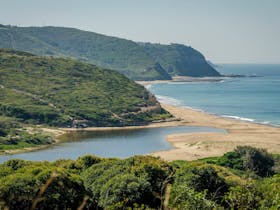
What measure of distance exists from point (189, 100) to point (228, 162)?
390 feet

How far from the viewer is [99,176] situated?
42031mm

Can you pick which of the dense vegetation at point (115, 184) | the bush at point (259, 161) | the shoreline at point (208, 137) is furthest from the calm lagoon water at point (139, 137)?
the dense vegetation at point (115, 184)

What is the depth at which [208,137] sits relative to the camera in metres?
110

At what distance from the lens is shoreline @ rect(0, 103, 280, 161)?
9300cm

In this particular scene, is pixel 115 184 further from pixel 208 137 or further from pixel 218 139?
pixel 208 137

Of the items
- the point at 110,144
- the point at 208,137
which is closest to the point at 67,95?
the point at 110,144

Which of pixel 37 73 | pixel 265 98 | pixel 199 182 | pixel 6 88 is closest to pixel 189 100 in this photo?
pixel 265 98

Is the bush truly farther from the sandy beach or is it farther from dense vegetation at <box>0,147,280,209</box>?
dense vegetation at <box>0,147,280,209</box>

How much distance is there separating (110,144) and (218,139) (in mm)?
22545

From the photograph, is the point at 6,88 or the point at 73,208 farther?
the point at 6,88

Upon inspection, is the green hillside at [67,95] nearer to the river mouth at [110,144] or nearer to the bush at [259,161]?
the river mouth at [110,144]

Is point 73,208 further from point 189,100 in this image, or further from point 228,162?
point 189,100

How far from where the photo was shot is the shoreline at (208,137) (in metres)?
93.0

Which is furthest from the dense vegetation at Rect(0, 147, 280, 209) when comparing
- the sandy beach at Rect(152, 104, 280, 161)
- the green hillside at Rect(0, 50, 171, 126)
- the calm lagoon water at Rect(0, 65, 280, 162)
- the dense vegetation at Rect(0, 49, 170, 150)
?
the green hillside at Rect(0, 50, 171, 126)
